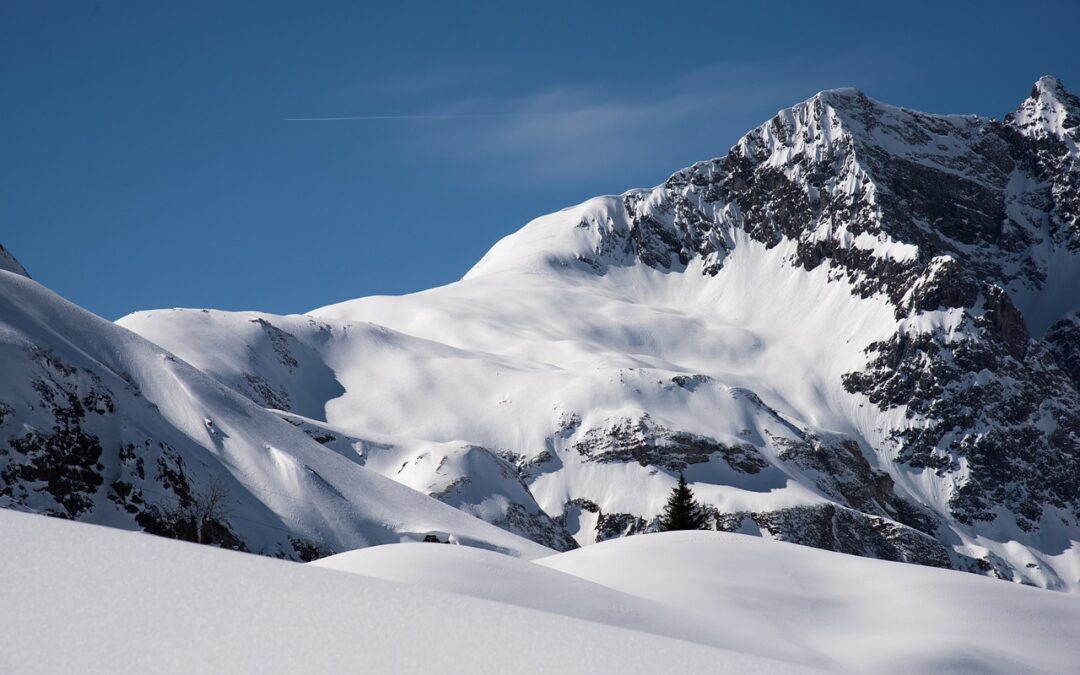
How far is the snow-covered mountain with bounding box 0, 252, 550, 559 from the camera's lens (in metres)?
51.6

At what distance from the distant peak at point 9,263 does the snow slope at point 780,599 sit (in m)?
57.9

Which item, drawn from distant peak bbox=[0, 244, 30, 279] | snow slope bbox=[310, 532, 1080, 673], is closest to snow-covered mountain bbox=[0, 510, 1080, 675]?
snow slope bbox=[310, 532, 1080, 673]

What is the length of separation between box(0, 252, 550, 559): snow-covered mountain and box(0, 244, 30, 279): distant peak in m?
0.22

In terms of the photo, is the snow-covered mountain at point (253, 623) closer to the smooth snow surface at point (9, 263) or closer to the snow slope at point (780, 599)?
the snow slope at point (780, 599)

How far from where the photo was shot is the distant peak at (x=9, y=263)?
7756cm

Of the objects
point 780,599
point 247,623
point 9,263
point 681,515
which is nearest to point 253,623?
point 247,623

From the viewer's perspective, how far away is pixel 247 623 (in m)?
7.92

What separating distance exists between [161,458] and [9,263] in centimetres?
2935

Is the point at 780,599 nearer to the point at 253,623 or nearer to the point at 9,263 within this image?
the point at 253,623

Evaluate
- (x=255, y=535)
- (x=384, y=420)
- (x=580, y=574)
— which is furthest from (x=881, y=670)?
(x=384, y=420)

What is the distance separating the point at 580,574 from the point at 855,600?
22.9 feet

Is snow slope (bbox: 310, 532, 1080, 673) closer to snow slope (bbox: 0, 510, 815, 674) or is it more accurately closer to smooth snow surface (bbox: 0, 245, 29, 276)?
snow slope (bbox: 0, 510, 815, 674)

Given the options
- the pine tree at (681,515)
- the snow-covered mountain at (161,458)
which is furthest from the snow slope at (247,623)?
the pine tree at (681,515)

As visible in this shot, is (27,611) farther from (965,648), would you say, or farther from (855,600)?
(855,600)
